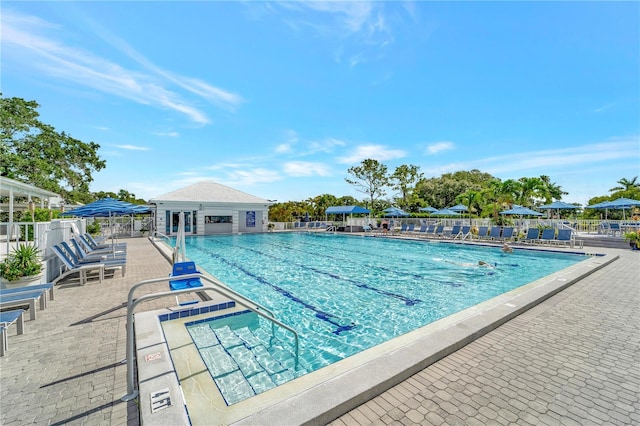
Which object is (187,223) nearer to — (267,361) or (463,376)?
(267,361)

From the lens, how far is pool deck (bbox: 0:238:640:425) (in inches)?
91.7

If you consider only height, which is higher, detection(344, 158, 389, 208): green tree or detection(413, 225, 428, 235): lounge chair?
detection(344, 158, 389, 208): green tree

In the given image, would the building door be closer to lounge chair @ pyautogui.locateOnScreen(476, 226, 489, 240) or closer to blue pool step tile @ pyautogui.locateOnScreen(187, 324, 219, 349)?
blue pool step tile @ pyautogui.locateOnScreen(187, 324, 219, 349)

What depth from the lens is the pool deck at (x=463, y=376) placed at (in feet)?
7.64

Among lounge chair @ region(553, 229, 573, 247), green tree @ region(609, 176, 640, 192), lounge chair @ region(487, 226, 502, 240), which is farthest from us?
green tree @ region(609, 176, 640, 192)

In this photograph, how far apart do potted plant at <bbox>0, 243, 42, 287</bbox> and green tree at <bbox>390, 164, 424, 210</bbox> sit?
119 feet

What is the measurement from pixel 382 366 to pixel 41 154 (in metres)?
31.3

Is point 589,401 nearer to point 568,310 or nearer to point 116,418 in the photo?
point 568,310

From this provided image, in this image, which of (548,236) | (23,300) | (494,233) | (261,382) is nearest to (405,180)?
(494,233)

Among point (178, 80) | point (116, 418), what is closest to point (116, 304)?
point (116, 418)

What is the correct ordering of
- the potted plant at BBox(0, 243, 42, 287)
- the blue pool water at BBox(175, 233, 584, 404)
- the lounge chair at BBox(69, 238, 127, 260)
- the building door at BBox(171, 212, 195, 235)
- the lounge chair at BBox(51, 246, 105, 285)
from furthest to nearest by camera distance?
1. the building door at BBox(171, 212, 195, 235)
2. the lounge chair at BBox(69, 238, 127, 260)
3. the lounge chair at BBox(51, 246, 105, 285)
4. the potted plant at BBox(0, 243, 42, 287)
5. the blue pool water at BBox(175, 233, 584, 404)

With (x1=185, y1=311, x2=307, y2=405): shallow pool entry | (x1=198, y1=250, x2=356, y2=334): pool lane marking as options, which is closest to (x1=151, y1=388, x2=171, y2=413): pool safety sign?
(x1=185, y1=311, x2=307, y2=405): shallow pool entry

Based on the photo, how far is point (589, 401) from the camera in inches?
99.6

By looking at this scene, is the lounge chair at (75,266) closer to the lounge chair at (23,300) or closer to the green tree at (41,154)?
the lounge chair at (23,300)
